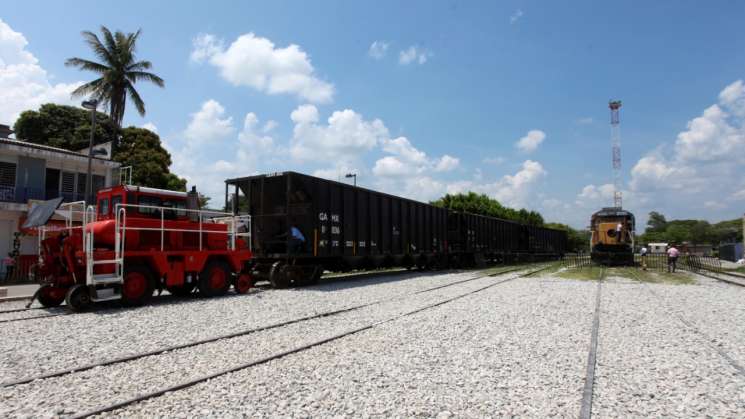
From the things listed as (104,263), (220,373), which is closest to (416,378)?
(220,373)

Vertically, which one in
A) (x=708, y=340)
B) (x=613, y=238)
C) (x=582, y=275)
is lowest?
(x=582, y=275)

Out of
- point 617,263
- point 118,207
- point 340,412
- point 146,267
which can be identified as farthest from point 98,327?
point 617,263

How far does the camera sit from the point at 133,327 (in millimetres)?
7293

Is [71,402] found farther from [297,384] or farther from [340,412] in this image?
[340,412]

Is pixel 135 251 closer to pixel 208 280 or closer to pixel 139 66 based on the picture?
pixel 208 280

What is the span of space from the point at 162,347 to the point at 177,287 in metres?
5.73

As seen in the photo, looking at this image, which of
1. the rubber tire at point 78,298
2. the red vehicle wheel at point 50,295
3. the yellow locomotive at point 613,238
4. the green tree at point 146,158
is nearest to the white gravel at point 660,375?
the rubber tire at point 78,298

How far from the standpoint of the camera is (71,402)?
13.2ft

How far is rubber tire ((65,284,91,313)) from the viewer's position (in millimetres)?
8680

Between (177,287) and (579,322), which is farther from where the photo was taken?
(177,287)

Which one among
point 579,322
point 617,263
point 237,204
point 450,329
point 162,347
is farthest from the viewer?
point 617,263

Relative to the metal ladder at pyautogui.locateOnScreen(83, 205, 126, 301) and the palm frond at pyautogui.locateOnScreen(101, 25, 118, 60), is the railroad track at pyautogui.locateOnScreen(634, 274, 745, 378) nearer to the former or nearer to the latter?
the metal ladder at pyautogui.locateOnScreen(83, 205, 126, 301)

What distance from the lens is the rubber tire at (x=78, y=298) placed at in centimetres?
868

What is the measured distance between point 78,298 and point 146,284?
136 centimetres
